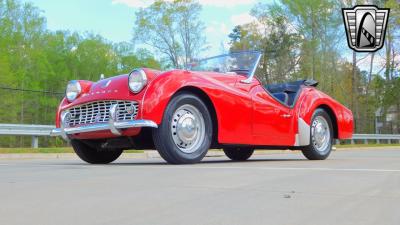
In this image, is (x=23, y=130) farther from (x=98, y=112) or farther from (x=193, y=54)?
(x=193, y=54)

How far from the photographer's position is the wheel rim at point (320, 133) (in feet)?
27.1

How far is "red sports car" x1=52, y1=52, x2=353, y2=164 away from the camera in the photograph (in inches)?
232

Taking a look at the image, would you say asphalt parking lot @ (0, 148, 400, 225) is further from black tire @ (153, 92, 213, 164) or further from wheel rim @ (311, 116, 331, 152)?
wheel rim @ (311, 116, 331, 152)

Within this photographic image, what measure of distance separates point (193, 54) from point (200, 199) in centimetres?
3797

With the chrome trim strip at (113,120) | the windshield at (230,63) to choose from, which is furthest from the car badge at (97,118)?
the windshield at (230,63)

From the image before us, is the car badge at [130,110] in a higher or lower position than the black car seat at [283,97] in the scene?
lower

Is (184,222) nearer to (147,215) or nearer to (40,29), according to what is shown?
(147,215)

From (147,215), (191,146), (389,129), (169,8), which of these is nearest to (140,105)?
(191,146)

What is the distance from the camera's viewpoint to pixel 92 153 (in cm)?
739

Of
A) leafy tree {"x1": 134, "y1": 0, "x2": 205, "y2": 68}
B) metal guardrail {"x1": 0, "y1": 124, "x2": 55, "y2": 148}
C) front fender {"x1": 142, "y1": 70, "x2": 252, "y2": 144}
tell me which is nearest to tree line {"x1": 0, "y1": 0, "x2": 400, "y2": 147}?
leafy tree {"x1": 134, "y1": 0, "x2": 205, "y2": 68}

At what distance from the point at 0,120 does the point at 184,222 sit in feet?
137

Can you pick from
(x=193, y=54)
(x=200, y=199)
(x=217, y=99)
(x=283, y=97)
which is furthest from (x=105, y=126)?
(x=193, y=54)

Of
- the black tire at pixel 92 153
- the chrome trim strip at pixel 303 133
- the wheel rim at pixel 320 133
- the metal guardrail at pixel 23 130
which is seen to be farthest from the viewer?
the metal guardrail at pixel 23 130

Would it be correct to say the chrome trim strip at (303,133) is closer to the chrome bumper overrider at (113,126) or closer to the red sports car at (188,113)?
the red sports car at (188,113)
